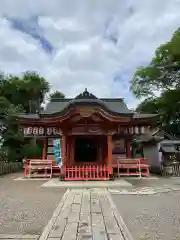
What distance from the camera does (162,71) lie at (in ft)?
90.0

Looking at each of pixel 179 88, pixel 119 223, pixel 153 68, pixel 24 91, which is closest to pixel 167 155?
pixel 179 88

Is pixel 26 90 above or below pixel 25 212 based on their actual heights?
above

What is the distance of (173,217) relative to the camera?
4.65 meters

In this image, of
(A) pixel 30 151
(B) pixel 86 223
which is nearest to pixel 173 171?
(B) pixel 86 223

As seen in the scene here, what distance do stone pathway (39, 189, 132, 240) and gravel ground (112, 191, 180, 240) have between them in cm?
24

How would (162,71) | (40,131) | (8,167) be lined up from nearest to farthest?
(40,131) → (8,167) → (162,71)

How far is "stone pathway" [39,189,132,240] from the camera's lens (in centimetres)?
341

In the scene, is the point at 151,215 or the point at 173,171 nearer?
the point at 151,215

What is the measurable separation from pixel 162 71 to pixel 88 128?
1864cm

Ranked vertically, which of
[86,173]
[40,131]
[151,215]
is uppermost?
[40,131]

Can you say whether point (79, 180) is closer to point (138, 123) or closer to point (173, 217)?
point (138, 123)

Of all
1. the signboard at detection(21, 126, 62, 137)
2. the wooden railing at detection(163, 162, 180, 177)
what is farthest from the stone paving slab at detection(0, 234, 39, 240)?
the wooden railing at detection(163, 162, 180, 177)

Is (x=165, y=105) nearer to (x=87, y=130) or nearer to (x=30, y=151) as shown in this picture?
(x=30, y=151)

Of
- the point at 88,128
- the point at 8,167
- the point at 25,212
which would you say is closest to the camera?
the point at 25,212
